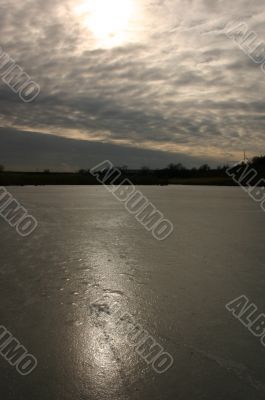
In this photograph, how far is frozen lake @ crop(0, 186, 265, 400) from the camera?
105 inches

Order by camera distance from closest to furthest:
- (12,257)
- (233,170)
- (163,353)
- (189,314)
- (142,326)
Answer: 1. (163,353)
2. (142,326)
3. (189,314)
4. (12,257)
5. (233,170)

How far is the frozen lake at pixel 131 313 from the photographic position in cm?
266

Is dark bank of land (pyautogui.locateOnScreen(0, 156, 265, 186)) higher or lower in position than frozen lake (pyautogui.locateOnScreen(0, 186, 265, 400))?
higher

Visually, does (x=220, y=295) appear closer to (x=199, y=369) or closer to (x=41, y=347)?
(x=199, y=369)

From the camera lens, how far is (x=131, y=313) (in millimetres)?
3979

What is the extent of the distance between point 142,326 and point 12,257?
145 inches

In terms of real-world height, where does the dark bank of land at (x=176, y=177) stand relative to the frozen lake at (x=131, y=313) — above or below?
above

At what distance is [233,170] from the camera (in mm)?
86688

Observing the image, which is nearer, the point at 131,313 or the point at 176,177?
the point at 131,313

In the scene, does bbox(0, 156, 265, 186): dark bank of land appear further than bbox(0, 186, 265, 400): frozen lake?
Yes

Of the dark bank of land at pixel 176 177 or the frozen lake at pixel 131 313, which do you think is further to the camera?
the dark bank of land at pixel 176 177

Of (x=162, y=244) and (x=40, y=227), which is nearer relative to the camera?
(x=162, y=244)

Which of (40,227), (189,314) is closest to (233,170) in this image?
(40,227)

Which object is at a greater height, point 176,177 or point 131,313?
point 176,177
